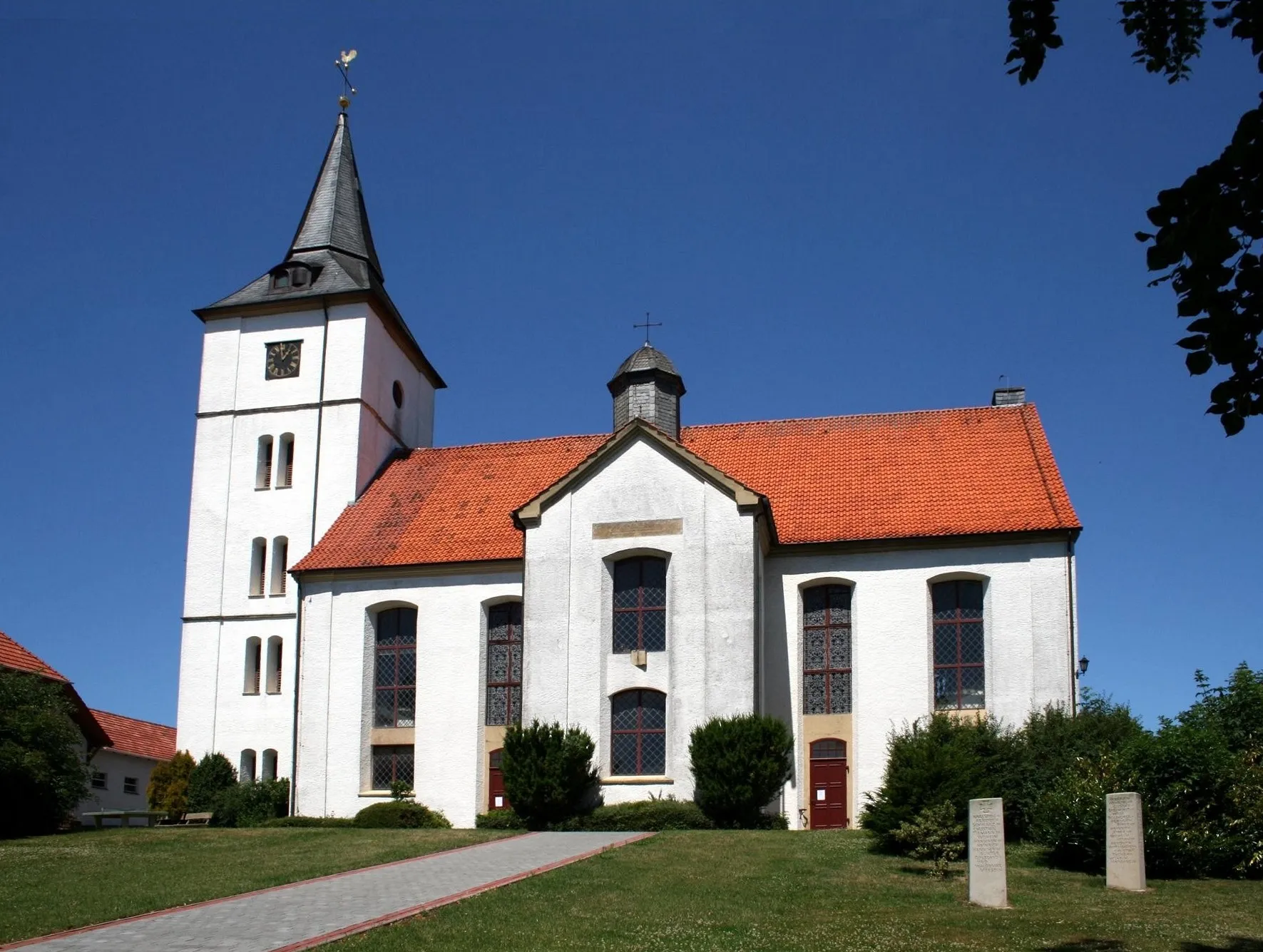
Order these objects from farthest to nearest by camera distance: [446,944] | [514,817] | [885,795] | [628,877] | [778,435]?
[778,435] < [514,817] < [885,795] < [628,877] < [446,944]

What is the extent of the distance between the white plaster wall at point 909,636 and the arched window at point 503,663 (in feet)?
21.5

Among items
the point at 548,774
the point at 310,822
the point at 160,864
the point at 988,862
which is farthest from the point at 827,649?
the point at 160,864

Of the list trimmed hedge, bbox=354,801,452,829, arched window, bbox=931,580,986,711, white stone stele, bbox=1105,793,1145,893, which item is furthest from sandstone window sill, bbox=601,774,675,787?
white stone stele, bbox=1105,793,1145,893

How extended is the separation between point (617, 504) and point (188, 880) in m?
15.7

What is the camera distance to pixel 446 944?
13.6m

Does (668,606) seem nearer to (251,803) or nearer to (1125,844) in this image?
(251,803)

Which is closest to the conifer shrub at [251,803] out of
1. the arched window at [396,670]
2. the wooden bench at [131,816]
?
the wooden bench at [131,816]

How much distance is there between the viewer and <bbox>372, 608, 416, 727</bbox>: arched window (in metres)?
35.7

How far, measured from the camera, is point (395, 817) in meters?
32.4

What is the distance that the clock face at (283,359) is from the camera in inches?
1622

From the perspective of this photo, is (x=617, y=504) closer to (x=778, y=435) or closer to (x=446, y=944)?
(x=778, y=435)

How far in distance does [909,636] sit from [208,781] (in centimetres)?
1919

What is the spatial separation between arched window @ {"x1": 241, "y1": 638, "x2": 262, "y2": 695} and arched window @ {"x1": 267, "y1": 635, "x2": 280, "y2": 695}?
0.52m

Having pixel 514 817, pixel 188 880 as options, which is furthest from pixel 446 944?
pixel 514 817
